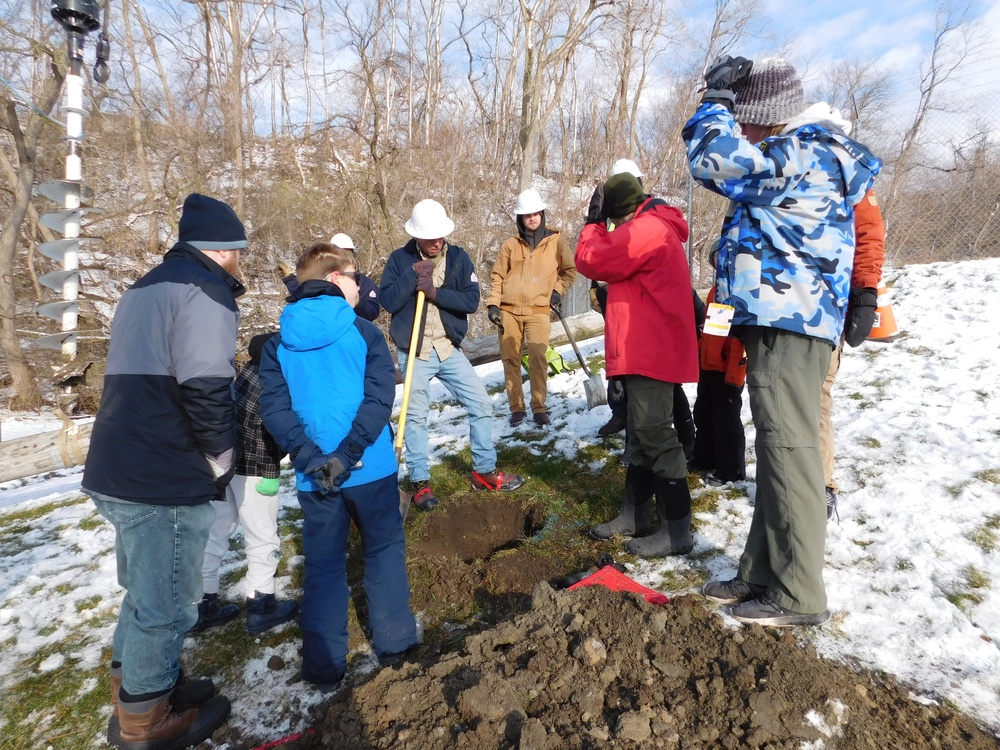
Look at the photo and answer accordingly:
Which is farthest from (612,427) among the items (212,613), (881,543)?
(212,613)

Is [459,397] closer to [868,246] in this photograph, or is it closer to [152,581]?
[152,581]

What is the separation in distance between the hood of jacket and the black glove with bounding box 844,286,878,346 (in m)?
2.53

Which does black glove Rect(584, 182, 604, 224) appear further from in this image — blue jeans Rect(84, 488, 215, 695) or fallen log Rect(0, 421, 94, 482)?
fallen log Rect(0, 421, 94, 482)

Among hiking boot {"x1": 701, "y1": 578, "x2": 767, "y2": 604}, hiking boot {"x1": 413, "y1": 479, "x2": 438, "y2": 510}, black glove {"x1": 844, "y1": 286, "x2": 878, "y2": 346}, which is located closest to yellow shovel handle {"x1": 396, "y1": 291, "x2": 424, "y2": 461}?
hiking boot {"x1": 413, "y1": 479, "x2": 438, "y2": 510}

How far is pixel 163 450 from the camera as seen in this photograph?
7.04 feet

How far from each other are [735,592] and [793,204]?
176 centimetres

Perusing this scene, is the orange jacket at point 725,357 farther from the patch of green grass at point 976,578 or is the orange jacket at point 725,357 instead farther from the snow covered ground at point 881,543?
the patch of green grass at point 976,578

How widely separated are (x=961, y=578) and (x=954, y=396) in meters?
2.77

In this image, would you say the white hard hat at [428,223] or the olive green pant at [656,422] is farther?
the white hard hat at [428,223]

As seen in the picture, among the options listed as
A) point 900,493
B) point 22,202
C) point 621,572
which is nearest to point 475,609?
point 621,572

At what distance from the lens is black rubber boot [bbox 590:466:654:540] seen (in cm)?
328

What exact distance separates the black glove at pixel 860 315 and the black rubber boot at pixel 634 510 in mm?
1301

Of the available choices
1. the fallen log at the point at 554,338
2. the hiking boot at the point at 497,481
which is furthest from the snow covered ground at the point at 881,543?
the fallen log at the point at 554,338

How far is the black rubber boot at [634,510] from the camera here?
3275 mm
